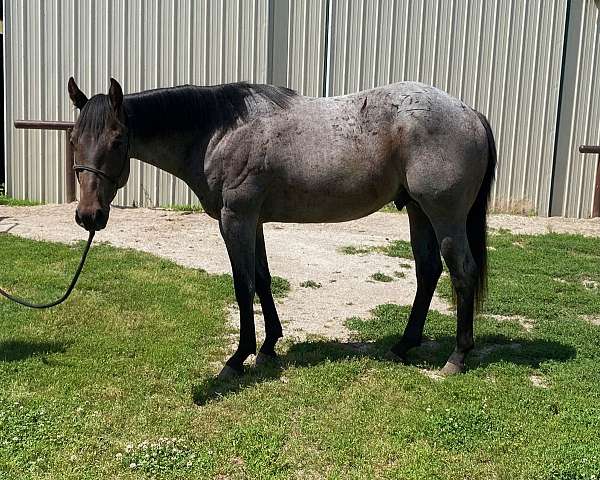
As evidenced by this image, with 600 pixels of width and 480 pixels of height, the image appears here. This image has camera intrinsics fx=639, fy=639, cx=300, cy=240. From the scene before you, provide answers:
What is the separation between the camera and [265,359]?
454 cm

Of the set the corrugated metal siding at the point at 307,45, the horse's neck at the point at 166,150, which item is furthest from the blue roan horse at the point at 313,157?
the corrugated metal siding at the point at 307,45

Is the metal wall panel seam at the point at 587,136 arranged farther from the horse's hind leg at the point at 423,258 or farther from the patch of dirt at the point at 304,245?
the horse's hind leg at the point at 423,258

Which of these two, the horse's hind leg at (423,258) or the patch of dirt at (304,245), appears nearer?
the horse's hind leg at (423,258)

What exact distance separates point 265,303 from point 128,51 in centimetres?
780

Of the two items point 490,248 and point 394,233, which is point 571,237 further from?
point 394,233

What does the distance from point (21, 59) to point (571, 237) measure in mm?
9473

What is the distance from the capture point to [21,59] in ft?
36.3

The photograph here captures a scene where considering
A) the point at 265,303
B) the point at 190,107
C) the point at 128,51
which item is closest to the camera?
the point at 190,107

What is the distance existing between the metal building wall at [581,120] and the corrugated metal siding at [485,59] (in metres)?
0.24

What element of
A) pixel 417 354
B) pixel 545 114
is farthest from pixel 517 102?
pixel 417 354

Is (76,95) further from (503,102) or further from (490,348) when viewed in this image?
(503,102)

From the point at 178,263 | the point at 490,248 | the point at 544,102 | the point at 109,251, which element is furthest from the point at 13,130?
the point at 544,102

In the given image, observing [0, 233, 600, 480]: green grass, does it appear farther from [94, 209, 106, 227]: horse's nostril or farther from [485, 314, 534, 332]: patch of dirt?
[94, 209, 106, 227]: horse's nostril

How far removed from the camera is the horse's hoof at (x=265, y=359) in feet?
14.7
